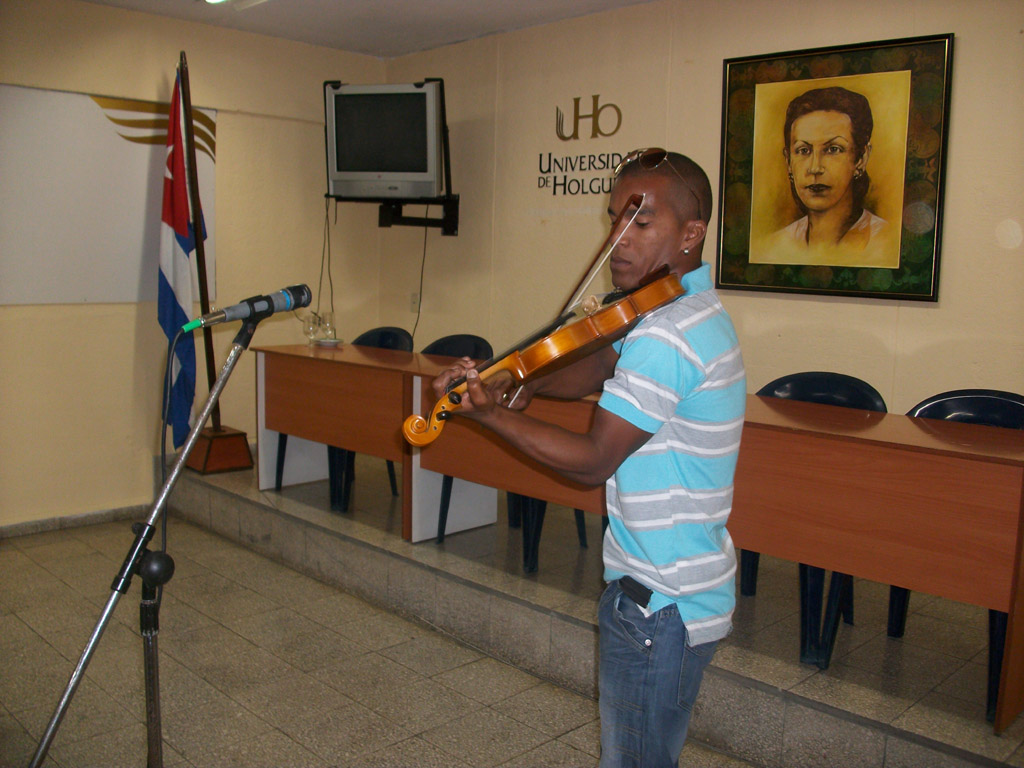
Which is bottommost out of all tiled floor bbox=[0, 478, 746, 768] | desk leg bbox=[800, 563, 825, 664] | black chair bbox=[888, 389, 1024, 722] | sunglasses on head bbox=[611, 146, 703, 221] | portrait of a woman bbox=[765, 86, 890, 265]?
tiled floor bbox=[0, 478, 746, 768]

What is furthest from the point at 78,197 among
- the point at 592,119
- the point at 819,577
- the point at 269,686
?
the point at 819,577

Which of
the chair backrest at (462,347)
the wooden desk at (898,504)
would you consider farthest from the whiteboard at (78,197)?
the wooden desk at (898,504)

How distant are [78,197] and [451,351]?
7.17 feet

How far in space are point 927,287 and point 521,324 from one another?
231 cm

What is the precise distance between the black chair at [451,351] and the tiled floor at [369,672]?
116 mm

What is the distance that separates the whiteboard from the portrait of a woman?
341 centimetres

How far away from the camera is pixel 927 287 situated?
3516mm

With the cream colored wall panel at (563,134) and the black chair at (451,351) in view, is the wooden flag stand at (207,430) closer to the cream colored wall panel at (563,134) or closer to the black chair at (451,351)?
the black chair at (451,351)

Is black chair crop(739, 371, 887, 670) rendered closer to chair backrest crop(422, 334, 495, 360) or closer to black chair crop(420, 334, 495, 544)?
black chair crop(420, 334, 495, 544)

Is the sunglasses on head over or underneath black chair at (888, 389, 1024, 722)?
over

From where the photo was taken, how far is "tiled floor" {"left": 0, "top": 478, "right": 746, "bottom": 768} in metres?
2.52

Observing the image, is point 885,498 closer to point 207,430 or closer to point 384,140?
point 384,140

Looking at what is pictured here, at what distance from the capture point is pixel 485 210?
533 cm

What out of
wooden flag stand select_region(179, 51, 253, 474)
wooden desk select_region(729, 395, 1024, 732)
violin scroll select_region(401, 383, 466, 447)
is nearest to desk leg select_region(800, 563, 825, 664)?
wooden desk select_region(729, 395, 1024, 732)
